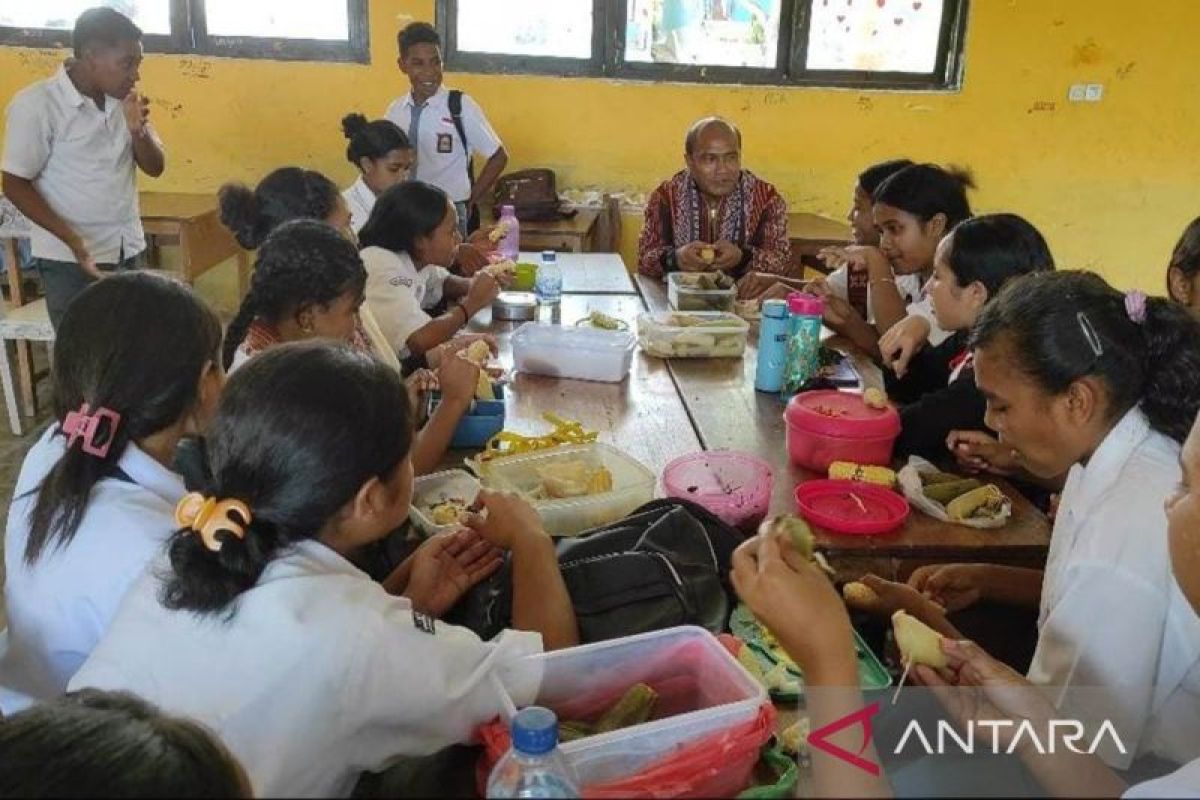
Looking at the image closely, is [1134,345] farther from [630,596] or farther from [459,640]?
[459,640]

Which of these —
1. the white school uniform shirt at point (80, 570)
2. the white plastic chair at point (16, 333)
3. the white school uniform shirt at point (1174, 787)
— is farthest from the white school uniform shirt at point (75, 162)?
the white school uniform shirt at point (1174, 787)

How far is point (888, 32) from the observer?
5.46m

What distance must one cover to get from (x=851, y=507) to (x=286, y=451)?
1116mm

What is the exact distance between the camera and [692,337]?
9.29 ft

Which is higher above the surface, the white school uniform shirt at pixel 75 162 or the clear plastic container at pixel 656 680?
the white school uniform shirt at pixel 75 162

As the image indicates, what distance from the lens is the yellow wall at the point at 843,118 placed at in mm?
5332

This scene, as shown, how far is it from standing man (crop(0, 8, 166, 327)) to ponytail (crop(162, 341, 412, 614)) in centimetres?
280

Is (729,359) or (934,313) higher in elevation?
(934,313)

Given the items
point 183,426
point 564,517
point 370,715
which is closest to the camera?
point 370,715

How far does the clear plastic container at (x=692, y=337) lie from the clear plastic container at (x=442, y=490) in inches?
40.1

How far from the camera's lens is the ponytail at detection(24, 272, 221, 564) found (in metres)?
1.42

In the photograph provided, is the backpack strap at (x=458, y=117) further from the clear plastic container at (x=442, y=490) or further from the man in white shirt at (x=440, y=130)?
the clear plastic container at (x=442, y=490)

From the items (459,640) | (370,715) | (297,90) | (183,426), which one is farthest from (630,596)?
(297,90)

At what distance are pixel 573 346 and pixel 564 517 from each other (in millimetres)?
886
